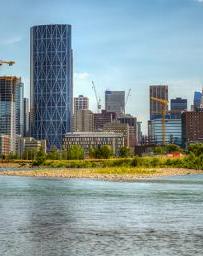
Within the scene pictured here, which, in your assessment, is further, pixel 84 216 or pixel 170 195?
pixel 170 195

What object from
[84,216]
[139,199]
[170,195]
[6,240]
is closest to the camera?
[6,240]

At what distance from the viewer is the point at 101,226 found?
199 feet

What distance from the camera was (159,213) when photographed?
71.9 metres

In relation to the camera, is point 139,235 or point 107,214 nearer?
point 139,235

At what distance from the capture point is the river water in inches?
1919

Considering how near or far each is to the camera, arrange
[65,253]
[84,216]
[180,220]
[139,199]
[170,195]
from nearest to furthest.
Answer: [65,253]
[180,220]
[84,216]
[139,199]
[170,195]

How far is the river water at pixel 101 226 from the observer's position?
48750 millimetres

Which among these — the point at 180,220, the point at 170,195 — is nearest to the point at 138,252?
the point at 180,220

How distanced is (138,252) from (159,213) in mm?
24842

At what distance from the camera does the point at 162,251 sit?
47.7 meters

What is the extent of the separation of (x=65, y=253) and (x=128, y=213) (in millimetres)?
25912

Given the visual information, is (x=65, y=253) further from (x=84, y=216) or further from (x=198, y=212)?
(x=198, y=212)

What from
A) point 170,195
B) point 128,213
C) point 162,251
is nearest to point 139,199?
point 170,195

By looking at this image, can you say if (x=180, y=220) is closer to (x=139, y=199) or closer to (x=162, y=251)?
(x=162, y=251)
